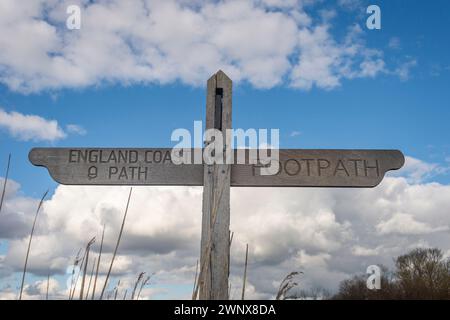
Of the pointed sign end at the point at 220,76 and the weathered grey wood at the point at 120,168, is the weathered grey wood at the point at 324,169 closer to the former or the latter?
the weathered grey wood at the point at 120,168

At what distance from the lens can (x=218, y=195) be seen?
383cm

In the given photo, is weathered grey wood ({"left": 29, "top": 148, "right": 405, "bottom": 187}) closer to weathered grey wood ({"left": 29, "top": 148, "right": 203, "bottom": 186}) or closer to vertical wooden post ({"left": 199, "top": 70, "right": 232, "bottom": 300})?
weathered grey wood ({"left": 29, "top": 148, "right": 203, "bottom": 186})

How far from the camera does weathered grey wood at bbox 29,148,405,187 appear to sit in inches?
157

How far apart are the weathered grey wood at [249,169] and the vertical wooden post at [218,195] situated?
119 millimetres

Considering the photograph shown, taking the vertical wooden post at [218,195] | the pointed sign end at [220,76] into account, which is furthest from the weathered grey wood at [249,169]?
the pointed sign end at [220,76]

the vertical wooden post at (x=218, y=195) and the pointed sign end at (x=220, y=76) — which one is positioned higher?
the pointed sign end at (x=220, y=76)

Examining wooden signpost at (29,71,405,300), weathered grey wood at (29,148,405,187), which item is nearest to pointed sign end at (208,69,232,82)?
wooden signpost at (29,71,405,300)

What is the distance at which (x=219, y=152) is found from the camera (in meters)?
4.00

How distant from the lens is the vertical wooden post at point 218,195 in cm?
367

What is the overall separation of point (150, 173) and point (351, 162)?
6.00ft

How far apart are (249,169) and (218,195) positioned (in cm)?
40

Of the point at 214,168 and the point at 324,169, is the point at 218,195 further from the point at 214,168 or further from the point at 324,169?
the point at 324,169

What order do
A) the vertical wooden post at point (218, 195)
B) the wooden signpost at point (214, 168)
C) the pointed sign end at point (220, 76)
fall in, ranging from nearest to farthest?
the vertical wooden post at point (218, 195), the wooden signpost at point (214, 168), the pointed sign end at point (220, 76)
